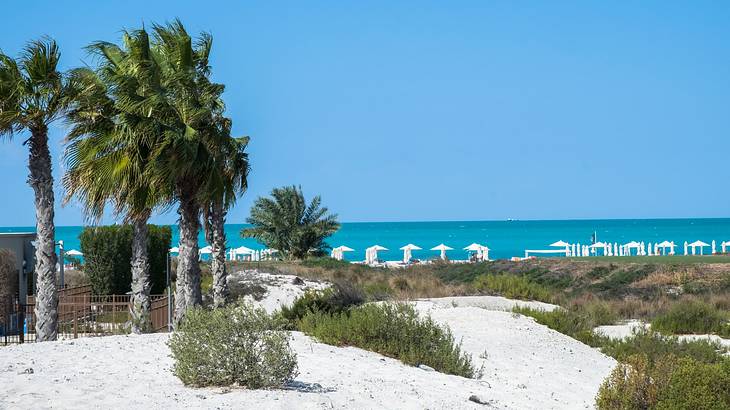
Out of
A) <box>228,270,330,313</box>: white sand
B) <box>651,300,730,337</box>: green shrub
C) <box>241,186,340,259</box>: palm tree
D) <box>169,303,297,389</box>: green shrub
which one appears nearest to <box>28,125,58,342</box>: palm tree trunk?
<box>169,303,297,389</box>: green shrub

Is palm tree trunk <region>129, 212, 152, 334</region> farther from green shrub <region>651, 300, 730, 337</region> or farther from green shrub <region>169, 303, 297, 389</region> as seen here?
green shrub <region>651, 300, 730, 337</region>

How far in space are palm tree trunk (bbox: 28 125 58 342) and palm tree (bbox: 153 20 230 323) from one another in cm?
220

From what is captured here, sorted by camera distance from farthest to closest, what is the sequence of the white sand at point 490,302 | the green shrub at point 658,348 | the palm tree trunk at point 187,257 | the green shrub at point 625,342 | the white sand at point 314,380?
the white sand at point 490,302 → the palm tree trunk at point 187,257 → the green shrub at point 625,342 → the green shrub at point 658,348 → the white sand at point 314,380

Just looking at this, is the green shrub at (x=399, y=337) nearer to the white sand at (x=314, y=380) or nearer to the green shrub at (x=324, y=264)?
the white sand at (x=314, y=380)

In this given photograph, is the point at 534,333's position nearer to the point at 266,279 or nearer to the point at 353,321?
the point at 353,321

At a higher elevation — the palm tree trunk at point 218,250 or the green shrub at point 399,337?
the palm tree trunk at point 218,250

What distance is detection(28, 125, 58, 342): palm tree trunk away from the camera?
57.9 ft

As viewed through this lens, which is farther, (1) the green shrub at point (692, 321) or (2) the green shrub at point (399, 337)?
(1) the green shrub at point (692, 321)

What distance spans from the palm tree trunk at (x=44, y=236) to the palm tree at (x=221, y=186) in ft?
10.3

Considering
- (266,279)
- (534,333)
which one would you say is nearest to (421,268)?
(266,279)

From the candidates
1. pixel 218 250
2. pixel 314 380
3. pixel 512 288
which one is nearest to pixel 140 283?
pixel 218 250

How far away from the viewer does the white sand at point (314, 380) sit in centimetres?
1030

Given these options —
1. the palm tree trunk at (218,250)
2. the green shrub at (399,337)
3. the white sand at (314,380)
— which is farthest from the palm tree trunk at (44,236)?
the green shrub at (399,337)

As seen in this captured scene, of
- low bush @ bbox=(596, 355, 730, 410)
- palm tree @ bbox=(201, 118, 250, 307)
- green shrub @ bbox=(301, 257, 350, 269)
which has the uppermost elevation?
palm tree @ bbox=(201, 118, 250, 307)
